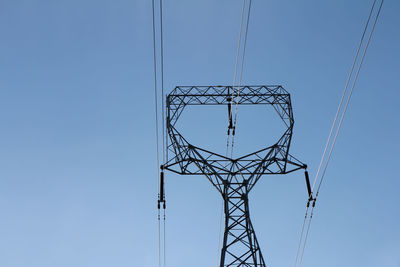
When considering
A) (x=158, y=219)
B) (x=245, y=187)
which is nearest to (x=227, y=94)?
(x=245, y=187)

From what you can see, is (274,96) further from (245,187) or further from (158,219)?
(158,219)

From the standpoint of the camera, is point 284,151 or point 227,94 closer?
point 284,151

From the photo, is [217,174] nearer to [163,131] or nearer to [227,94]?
[163,131]

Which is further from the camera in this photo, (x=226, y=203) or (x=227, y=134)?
(x=227, y=134)

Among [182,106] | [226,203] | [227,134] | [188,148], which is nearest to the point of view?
[226,203]

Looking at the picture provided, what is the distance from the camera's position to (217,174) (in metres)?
14.3

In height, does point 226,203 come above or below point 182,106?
below

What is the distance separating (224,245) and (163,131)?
5.63m

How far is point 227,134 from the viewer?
18297mm

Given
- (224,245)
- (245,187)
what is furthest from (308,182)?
(224,245)

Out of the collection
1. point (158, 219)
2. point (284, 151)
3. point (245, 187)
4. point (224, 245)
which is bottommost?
point (158, 219)

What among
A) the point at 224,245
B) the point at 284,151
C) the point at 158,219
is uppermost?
the point at 284,151

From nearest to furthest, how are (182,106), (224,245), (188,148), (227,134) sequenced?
(224,245) → (188,148) → (182,106) → (227,134)

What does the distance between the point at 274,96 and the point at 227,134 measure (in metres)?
3.05
